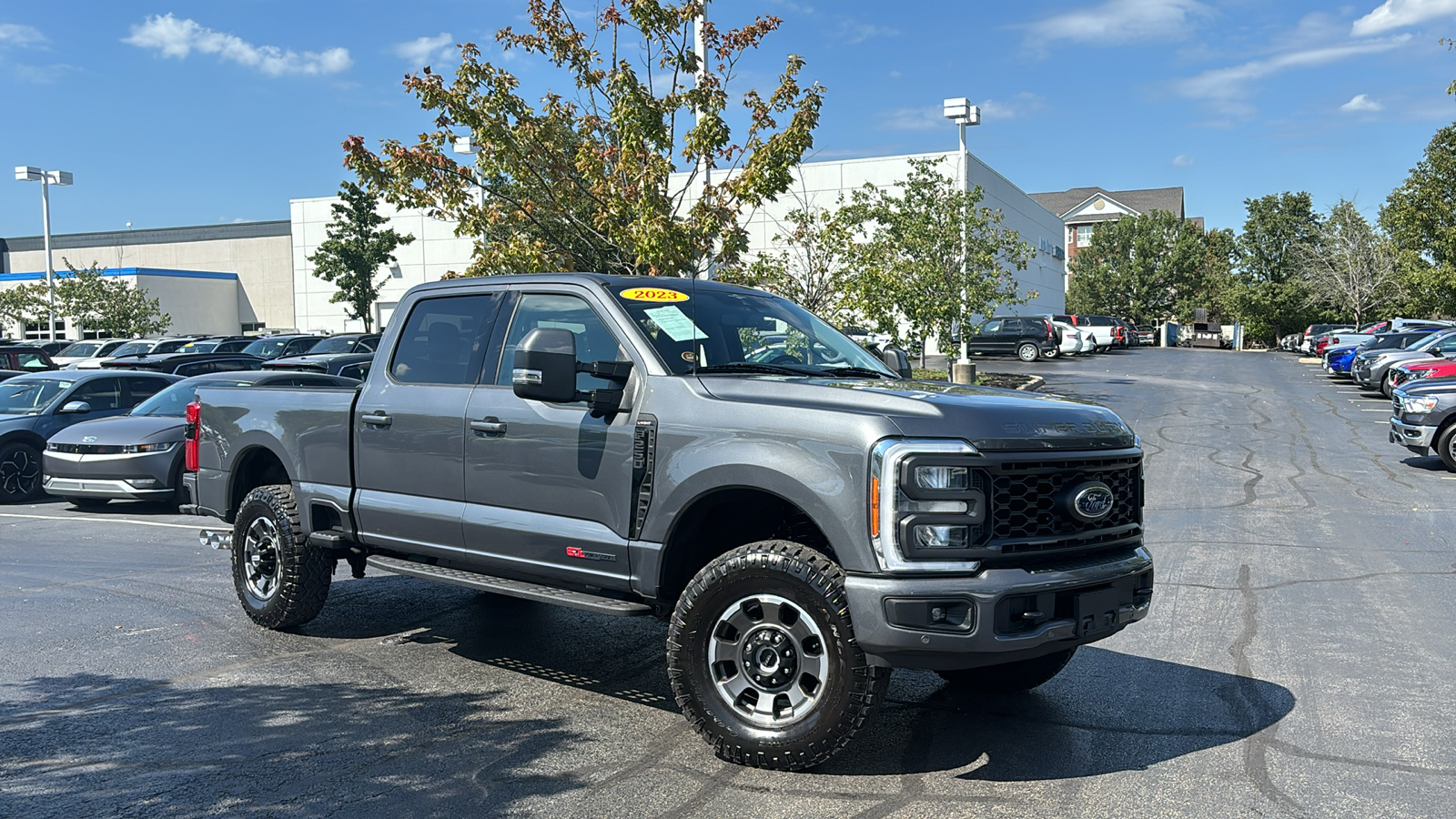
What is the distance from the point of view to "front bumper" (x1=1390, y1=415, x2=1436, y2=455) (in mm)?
14938

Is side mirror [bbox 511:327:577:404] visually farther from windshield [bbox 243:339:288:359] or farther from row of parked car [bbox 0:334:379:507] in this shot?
windshield [bbox 243:339:288:359]

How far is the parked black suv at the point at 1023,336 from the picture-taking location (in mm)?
→ 44312

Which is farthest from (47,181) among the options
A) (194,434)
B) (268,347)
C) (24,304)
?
(194,434)

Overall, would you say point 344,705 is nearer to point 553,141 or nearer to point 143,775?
point 143,775

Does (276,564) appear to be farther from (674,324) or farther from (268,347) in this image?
(268,347)

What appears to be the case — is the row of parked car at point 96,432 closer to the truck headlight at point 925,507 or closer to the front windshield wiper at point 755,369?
the front windshield wiper at point 755,369

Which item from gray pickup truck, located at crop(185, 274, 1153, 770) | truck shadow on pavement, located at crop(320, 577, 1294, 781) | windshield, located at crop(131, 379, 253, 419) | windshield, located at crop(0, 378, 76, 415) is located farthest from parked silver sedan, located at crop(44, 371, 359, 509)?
truck shadow on pavement, located at crop(320, 577, 1294, 781)

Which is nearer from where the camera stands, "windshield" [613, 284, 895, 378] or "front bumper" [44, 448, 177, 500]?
"windshield" [613, 284, 895, 378]

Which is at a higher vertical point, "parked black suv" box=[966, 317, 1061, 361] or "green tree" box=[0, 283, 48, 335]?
"green tree" box=[0, 283, 48, 335]

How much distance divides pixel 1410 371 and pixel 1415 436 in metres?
11.1

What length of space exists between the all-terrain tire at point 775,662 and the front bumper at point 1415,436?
1359 cm

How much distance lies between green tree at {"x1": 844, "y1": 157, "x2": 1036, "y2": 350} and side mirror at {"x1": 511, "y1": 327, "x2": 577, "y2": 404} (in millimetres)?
17252

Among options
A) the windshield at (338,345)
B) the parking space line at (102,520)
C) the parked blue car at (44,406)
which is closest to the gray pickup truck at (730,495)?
the parking space line at (102,520)

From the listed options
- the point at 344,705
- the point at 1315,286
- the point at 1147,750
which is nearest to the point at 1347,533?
the point at 1147,750
